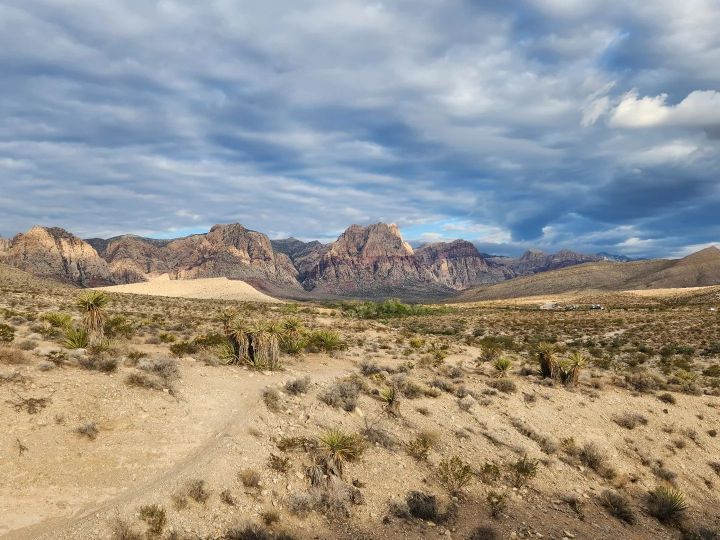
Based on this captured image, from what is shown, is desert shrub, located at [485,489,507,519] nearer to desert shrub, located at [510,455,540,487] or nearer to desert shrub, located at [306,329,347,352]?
desert shrub, located at [510,455,540,487]

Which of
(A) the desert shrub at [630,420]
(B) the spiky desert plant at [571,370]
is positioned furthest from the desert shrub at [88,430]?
(B) the spiky desert plant at [571,370]

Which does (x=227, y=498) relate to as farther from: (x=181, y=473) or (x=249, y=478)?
(x=181, y=473)

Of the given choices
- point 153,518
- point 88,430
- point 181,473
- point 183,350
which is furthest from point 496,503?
point 183,350

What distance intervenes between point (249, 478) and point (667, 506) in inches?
462

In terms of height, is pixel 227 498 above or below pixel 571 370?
below

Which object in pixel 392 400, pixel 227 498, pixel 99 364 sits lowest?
pixel 227 498

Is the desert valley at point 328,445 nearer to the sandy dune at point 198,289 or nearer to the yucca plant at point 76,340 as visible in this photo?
the yucca plant at point 76,340

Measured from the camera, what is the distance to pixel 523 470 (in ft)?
44.9

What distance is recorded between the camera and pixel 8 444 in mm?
10523

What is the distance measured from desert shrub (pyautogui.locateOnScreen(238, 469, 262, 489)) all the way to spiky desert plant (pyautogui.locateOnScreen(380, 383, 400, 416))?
609cm

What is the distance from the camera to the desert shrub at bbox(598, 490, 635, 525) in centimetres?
1256

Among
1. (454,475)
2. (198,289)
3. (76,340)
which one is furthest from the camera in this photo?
(198,289)

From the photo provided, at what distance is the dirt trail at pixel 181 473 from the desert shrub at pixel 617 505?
10.5 m

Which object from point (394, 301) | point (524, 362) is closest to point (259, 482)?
point (524, 362)
